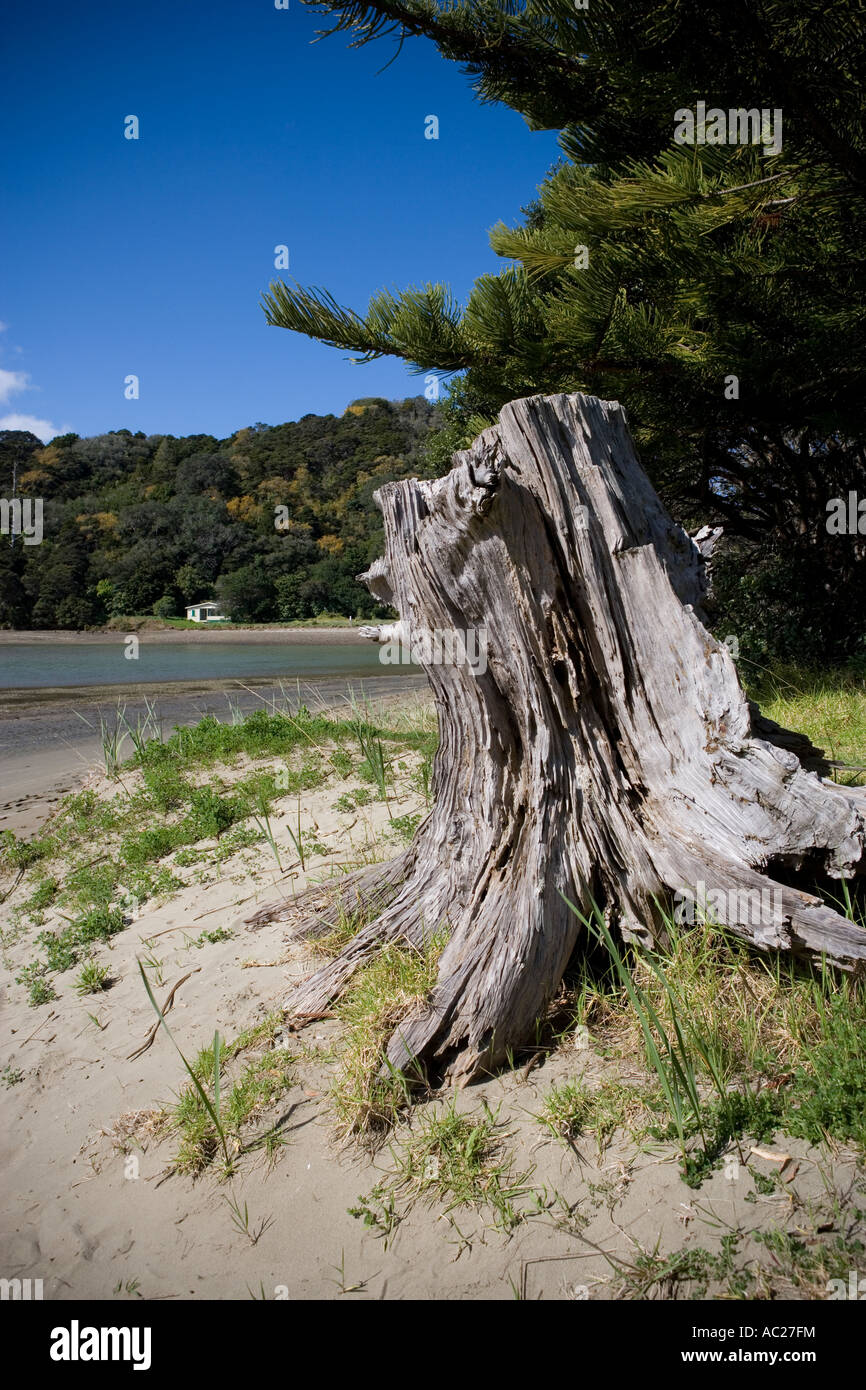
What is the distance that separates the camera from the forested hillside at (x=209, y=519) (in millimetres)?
44250

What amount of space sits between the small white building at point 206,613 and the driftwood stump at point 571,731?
4308 centimetres

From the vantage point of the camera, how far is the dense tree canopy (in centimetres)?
366

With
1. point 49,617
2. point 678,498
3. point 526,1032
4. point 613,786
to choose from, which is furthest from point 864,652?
point 49,617

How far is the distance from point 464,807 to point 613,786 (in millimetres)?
614

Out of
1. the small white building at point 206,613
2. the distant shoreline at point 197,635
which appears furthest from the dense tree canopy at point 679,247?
the small white building at point 206,613

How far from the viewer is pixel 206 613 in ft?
150

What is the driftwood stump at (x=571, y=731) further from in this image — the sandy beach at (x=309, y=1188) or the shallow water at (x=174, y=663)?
the shallow water at (x=174, y=663)

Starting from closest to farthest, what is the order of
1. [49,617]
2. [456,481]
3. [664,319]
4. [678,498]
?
[456,481], [664,319], [678,498], [49,617]

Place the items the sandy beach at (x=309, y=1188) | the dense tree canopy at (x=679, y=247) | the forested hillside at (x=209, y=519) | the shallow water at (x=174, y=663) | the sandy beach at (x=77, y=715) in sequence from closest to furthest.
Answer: the sandy beach at (x=309, y=1188), the dense tree canopy at (x=679, y=247), the sandy beach at (x=77, y=715), the shallow water at (x=174, y=663), the forested hillside at (x=209, y=519)

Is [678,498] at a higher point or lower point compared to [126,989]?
higher

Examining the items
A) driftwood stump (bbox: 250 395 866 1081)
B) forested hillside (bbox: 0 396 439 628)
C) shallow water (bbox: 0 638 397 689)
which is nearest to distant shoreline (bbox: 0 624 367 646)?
shallow water (bbox: 0 638 397 689)

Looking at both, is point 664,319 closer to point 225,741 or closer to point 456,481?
point 456,481

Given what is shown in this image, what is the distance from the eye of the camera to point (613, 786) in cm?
266

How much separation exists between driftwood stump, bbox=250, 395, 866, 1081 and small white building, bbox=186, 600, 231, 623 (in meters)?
43.1
